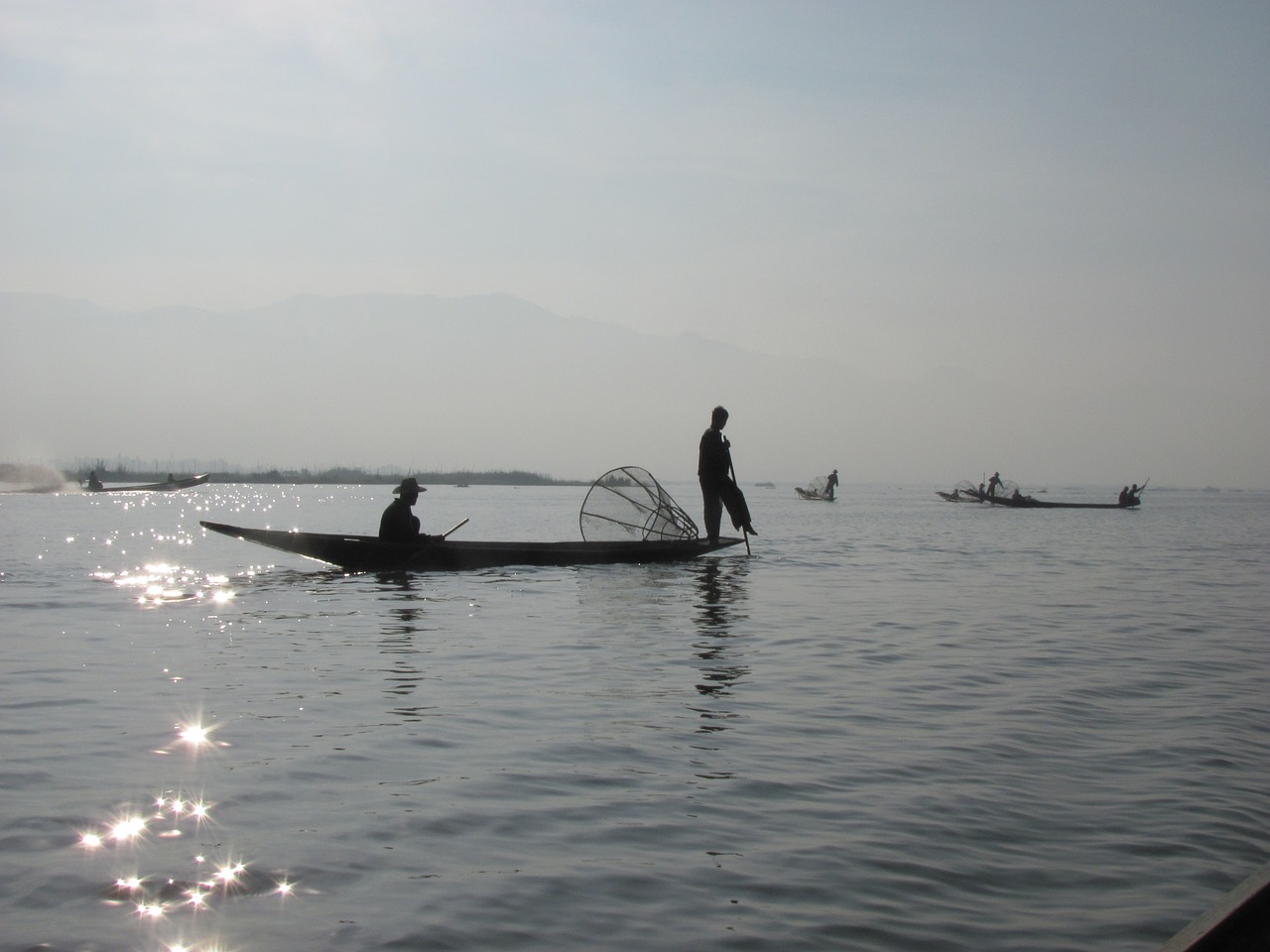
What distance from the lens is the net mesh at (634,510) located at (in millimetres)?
22578

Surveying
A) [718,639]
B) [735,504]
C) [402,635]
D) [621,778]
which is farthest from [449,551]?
[621,778]

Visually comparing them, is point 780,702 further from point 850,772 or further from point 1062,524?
point 1062,524

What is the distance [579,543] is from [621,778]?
14.8 metres

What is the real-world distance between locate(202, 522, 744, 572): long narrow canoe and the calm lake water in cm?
414

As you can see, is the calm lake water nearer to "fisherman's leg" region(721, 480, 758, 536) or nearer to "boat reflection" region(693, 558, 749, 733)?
"boat reflection" region(693, 558, 749, 733)

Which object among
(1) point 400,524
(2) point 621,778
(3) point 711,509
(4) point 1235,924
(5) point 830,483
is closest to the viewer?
(4) point 1235,924

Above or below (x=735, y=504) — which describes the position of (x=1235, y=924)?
below

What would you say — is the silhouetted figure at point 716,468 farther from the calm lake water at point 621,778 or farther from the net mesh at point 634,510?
the calm lake water at point 621,778

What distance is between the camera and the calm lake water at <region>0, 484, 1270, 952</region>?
4.43 m

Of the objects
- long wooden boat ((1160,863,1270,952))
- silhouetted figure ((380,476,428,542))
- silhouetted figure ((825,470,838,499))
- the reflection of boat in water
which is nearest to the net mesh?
the reflection of boat in water

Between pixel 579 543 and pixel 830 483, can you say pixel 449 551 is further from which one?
pixel 830 483

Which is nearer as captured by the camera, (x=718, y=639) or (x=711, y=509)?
(x=718, y=639)

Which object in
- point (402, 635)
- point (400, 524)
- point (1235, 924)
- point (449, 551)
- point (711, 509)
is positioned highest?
point (711, 509)

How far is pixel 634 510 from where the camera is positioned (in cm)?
2278
